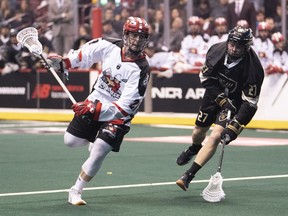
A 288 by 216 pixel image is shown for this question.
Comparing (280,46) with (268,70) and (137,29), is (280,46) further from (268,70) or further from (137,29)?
(137,29)

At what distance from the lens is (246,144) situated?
1631cm

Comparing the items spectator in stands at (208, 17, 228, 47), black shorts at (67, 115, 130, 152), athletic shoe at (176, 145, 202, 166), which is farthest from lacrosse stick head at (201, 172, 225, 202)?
spectator in stands at (208, 17, 228, 47)

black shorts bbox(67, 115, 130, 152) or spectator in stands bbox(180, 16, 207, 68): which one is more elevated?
black shorts bbox(67, 115, 130, 152)

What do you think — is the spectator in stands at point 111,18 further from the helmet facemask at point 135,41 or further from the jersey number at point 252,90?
the helmet facemask at point 135,41

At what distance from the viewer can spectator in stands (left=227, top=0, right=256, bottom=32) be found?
19797 mm

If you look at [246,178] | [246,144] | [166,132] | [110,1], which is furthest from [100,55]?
[110,1]

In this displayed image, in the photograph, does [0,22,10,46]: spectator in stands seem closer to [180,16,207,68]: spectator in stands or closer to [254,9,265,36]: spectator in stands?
[180,16,207,68]: spectator in stands

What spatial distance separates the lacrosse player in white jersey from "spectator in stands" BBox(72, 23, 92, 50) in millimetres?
11677

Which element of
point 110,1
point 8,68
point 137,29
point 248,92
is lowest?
point 8,68

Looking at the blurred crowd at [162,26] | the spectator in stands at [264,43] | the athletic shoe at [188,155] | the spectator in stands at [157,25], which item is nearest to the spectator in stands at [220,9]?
the blurred crowd at [162,26]

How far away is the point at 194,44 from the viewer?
20625mm

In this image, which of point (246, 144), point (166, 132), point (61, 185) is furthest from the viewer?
point (166, 132)

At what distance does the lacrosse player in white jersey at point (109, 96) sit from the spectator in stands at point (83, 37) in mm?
11677

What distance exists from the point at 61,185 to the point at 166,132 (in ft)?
24.9
